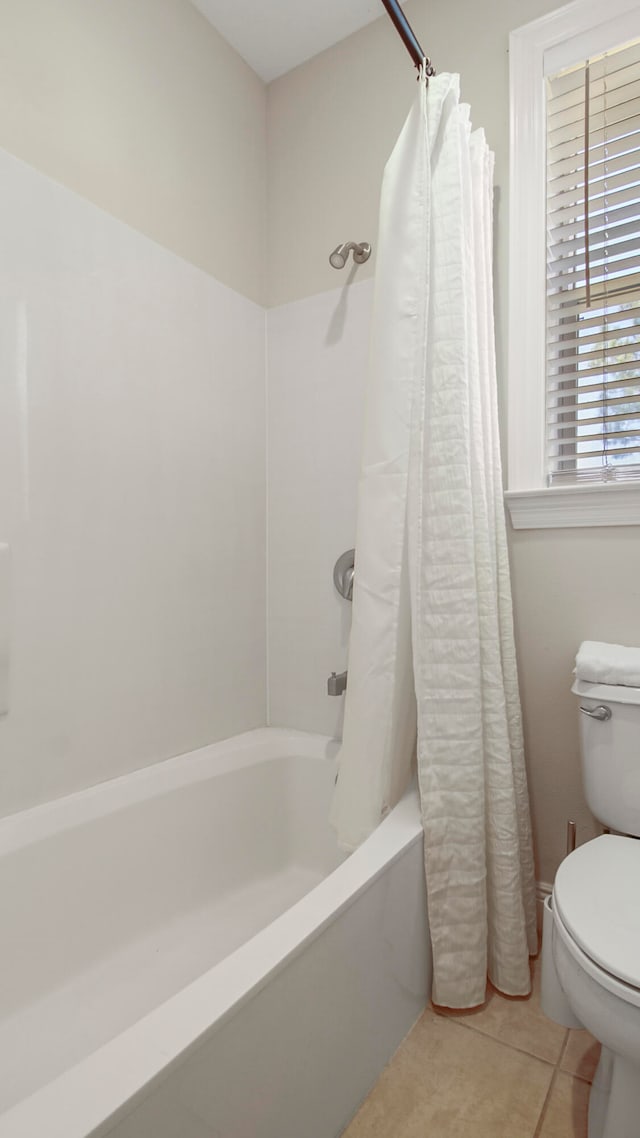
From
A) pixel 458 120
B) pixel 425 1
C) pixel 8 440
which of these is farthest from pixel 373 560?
pixel 425 1

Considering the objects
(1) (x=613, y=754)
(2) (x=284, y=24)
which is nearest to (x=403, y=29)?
(2) (x=284, y=24)

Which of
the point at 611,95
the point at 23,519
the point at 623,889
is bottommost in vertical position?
the point at 623,889

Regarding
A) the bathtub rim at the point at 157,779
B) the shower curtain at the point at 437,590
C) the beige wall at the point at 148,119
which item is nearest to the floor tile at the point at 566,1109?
the shower curtain at the point at 437,590

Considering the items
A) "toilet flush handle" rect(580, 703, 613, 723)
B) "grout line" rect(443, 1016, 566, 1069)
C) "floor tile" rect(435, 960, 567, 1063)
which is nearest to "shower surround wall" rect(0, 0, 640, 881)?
"toilet flush handle" rect(580, 703, 613, 723)

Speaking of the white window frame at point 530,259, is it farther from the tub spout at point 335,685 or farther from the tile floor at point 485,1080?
the tile floor at point 485,1080

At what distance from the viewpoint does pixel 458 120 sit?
4.34 feet

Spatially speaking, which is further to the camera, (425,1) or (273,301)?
(273,301)

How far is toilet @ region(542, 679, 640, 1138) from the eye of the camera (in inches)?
32.2

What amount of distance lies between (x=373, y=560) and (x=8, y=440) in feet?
2.65

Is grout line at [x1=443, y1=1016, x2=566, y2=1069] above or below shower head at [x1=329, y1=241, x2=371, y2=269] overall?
below

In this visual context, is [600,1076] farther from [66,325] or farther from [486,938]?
[66,325]

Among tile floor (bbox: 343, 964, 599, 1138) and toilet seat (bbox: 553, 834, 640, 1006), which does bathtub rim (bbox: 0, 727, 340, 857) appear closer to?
tile floor (bbox: 343, 964, 599, 1138)

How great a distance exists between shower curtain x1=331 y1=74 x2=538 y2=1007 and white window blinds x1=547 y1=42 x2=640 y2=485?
331 millimetres

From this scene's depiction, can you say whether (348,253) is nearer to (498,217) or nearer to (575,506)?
(498,217)
